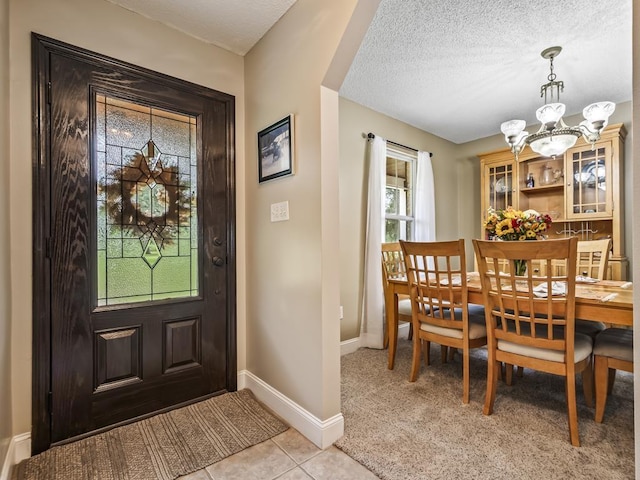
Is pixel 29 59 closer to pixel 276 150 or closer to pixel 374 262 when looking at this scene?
pixel 276 150

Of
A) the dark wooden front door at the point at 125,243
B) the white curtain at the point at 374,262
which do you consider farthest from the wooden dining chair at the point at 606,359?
the dark wooden front door at the point at 125,243

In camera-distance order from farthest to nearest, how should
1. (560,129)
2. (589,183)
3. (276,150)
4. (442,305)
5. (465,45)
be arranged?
(589,183) < (560,129) < (465,45) < (442,305) < (276,150)

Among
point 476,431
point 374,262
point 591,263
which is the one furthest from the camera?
point 374,262

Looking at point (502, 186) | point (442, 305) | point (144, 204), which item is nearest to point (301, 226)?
point (144, 204)

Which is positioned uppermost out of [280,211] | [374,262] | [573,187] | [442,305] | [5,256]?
[573,187]

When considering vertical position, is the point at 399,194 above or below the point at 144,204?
above

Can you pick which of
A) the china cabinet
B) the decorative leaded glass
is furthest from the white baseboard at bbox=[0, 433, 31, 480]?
the china cabinet

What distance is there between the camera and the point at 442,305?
2213 millimetres

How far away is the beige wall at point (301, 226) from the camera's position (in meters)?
1.70

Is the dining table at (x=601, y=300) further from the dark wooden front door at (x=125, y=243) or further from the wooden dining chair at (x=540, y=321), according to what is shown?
the dark wooden front door at (x=125, y=243)

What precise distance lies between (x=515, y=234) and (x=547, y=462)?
1.41 m

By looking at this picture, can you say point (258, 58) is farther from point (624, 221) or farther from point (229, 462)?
point (624, 221)

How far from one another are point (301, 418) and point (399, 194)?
280 centimetres

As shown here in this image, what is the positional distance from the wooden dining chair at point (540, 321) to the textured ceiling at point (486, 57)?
4.83 ft
